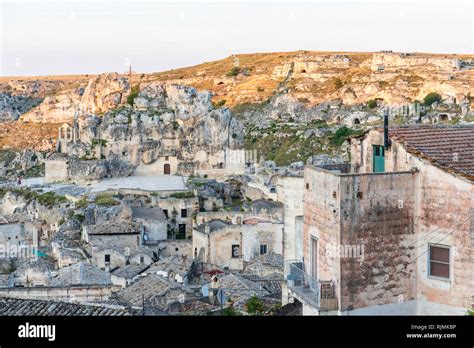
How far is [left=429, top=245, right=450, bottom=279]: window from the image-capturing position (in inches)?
380

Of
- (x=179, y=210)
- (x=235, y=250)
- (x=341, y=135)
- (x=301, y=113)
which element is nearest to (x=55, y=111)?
(x=301, y=113)

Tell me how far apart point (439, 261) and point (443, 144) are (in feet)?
5.78

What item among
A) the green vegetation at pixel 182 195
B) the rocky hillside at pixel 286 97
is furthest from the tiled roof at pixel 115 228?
the rocky hillside at pixel 286 97

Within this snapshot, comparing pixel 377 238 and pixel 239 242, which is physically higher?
pixel 377 238

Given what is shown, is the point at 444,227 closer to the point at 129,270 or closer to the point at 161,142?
the point at 129,270

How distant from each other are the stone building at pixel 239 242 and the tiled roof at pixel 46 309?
12.8 meters

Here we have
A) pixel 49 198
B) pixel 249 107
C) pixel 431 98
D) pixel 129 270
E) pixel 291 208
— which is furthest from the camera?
pixel 249 107

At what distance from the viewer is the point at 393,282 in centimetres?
977

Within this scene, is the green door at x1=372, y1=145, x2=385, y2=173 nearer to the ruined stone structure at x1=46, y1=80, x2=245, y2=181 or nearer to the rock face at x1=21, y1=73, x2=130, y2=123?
the ruined stone structure at x1=46, y1=80, x2=245, y2=181

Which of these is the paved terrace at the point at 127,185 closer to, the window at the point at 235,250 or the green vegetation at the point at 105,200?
the green vegetation at the point at 105,200

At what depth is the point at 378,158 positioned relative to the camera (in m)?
11.1

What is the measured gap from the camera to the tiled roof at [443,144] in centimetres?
988

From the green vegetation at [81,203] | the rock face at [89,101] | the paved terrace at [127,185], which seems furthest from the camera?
the rock face at [89,101]
